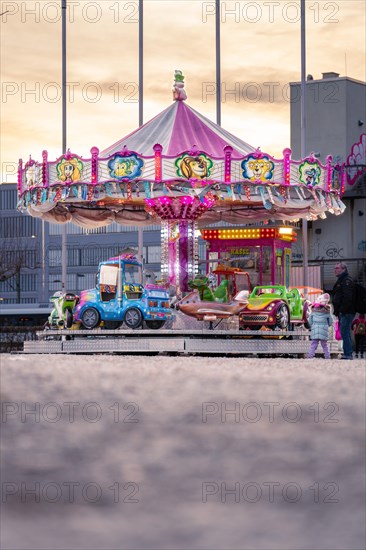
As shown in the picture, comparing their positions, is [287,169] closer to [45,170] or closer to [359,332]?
[45,170]

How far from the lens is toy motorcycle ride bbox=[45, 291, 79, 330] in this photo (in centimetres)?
3303

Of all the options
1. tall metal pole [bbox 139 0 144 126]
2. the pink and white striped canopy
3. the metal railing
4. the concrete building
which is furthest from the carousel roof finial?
the concrete building

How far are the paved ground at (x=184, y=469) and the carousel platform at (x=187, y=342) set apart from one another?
Result: 1379cm

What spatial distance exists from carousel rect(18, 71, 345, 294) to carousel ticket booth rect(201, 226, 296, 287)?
10.2 ft

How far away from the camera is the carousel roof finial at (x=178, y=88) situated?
3559 centimetres

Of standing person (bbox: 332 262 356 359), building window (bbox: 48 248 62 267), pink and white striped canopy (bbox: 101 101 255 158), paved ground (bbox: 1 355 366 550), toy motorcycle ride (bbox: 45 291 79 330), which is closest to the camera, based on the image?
paved ground (bbox: 1 355 366 550)

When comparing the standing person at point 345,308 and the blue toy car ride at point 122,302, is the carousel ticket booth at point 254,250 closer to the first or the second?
the blue toy car ride at point 122,302

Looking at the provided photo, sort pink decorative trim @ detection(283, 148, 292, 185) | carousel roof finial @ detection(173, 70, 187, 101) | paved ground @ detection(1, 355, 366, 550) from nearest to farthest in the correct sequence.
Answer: paved ground @ detection(1, 355, 366, 550)
pink decorative trim @ detection(283, 148, 292, 185)
carousel roof finial @ detection(173, 70, 187, 101)

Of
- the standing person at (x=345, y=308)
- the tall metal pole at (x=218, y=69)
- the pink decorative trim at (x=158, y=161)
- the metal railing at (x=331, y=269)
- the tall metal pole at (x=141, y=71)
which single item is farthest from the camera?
the metal railing at (x=331, y=269)

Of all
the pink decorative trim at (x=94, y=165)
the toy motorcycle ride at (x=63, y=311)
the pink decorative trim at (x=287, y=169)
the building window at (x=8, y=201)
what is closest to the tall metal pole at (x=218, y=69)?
the pink decorative trim at (x=287, y=169)

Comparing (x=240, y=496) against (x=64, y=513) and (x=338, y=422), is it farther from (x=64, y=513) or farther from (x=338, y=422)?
(x=338, y=422)

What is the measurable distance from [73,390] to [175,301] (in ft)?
50.8

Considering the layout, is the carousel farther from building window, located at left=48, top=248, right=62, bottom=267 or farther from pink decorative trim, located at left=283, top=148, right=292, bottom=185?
building window, located at left=48, top=248, right=62, bottom=267

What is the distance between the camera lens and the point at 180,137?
33.8 meters
